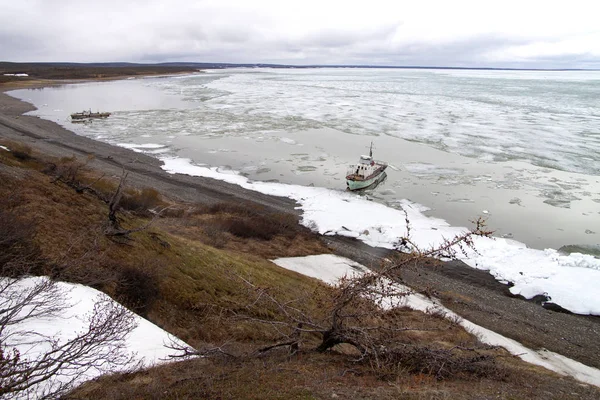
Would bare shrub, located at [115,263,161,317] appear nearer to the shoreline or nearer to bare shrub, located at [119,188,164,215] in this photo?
the shoreline

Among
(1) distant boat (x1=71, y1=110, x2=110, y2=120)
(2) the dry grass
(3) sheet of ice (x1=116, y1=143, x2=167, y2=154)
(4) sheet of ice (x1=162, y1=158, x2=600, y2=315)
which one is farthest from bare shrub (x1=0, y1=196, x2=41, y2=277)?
(1) distant boat (x1=71, y1=110, x2=110, y2=120)

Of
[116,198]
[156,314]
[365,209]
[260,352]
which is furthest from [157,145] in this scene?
[260,352]

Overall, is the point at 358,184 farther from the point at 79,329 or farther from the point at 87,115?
the point at 87,115

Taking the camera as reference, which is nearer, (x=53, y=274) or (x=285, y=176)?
(x=53, y=274)

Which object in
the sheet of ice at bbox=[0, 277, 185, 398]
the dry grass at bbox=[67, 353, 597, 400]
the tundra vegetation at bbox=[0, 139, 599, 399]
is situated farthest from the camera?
the sheet of ice at bbox=[0, 277, 185, 398]

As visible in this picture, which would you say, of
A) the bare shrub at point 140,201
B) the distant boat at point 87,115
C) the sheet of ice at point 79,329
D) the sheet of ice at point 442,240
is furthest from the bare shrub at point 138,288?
the distant boat at point 87,115

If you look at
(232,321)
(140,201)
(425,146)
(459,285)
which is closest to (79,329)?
(232,321)

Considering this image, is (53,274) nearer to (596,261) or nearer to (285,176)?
(596,261)
